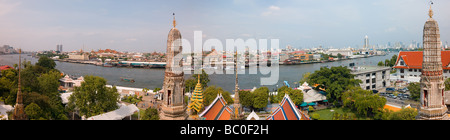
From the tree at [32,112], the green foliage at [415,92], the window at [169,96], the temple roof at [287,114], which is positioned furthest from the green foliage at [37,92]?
the green foliage at [415,92]

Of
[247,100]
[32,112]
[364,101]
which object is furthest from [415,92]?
[32,112]

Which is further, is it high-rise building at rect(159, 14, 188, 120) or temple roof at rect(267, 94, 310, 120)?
temple roof at rect(267, 94, 310, 120)

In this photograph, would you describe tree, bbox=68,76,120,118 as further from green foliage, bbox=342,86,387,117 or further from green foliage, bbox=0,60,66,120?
green foliage, bbox=342,86,387,117

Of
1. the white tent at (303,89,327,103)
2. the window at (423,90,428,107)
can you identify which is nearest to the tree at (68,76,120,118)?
the white tent at (303,89,327,103)

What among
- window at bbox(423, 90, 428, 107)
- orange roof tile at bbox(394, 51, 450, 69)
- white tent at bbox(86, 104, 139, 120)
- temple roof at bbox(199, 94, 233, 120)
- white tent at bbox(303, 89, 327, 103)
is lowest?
white tent at bbox(86, 104, 139, 120)

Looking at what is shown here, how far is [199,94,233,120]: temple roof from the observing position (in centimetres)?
859

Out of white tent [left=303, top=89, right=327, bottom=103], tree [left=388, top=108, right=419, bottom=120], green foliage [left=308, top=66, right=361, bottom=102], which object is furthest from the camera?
white tent [left=303, top=89, right=327, bottom=103]

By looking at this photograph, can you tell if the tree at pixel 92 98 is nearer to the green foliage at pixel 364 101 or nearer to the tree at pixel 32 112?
the tree at pixel 32 112

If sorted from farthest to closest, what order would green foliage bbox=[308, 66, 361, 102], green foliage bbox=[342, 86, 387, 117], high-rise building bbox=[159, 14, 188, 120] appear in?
1. green foliage bbox=[308, 66, 361, 102]
2. green foliage bbox=[342, 86, 387, 117]
3. high-rise building bbox=[159, 14, 188, 120]

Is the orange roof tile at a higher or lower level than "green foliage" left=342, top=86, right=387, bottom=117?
higher

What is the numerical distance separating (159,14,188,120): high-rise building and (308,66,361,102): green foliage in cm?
1224
